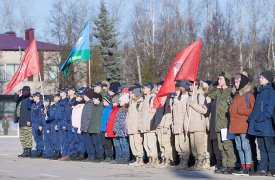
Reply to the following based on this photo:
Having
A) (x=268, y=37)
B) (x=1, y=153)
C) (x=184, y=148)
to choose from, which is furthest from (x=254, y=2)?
(x=184, y=148)

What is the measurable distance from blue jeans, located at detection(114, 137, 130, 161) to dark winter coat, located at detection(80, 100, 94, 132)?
108 cm

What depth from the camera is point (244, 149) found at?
1719 centimetres

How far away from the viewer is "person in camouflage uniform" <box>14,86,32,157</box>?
994 inches

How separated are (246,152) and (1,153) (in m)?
11.7

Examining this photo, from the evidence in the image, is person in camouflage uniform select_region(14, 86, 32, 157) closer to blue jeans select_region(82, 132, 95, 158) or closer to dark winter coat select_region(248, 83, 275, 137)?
blue jeans select_region(82, 132, 95, 158)

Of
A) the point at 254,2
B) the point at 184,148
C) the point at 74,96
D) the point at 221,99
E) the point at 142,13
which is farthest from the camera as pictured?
the point at 142,13

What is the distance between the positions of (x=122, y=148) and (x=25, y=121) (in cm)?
485

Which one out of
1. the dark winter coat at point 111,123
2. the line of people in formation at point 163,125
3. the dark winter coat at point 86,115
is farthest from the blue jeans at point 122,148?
the dark winter coat at point 86,115

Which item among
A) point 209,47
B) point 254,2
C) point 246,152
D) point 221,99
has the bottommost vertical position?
point 246,152

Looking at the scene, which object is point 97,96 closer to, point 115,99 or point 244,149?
point 115,99

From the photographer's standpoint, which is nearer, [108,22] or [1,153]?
[1,153]

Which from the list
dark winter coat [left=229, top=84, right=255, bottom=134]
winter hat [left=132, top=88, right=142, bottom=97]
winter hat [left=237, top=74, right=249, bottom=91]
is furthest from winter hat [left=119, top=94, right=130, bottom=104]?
winter hat [left=237, top=74, right=249, bottom=91]

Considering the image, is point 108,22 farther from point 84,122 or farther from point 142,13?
point 84,122

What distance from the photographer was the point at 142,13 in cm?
Result: 7331
